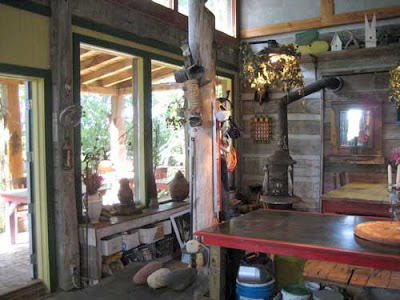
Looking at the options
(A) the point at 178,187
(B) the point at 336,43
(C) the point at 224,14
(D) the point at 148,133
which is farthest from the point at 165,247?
(C) the point at 224,14

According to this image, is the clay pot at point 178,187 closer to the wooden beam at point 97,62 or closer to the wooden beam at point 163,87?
the wooden beam at point 163,87

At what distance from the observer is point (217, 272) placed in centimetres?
319

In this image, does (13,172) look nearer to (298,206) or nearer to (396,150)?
(298,206)

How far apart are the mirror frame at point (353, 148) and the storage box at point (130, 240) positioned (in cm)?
372

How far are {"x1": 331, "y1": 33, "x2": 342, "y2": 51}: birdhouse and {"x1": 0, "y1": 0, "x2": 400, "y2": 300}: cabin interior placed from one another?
0.7 inches

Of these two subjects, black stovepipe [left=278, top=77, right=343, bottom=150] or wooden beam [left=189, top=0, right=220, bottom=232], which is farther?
black stovepipe [left=278, top=77, right=343, bottom=150]

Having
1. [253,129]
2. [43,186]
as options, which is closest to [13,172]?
[43,186]

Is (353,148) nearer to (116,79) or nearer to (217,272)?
(116,79)

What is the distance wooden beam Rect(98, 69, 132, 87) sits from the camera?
17.0 feet

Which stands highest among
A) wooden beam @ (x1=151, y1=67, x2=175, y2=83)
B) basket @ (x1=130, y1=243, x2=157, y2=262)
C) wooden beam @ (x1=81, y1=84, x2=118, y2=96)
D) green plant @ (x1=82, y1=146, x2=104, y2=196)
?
wooden beam @ (x1=151, y1=67, x2=175, y2=83)

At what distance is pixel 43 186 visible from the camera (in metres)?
4.21

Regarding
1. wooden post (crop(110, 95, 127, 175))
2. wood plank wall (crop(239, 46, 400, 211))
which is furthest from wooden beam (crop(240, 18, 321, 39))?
wooden post (crop(110, 95, 127, 175))

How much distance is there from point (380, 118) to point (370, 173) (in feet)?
2.97

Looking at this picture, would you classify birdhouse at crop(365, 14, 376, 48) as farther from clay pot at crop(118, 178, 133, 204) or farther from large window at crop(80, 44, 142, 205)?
clay pot at crop(118, 178, 133, 204)
